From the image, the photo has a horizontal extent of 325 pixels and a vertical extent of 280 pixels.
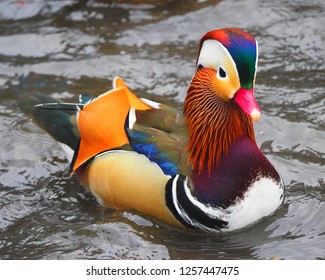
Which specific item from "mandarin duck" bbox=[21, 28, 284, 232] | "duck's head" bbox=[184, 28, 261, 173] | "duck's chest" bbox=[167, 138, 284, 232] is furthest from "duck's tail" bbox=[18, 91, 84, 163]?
"duck's chest" bbox=[167, 138, 284, 232]

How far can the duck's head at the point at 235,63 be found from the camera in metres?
4.66

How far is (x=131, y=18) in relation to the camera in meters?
8.27

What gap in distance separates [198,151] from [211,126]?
189 mm

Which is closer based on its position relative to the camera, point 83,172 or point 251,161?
point 251,161

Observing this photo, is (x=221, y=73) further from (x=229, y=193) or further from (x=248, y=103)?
(x=229, y=193)

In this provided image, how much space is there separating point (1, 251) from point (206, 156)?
4.68 ft

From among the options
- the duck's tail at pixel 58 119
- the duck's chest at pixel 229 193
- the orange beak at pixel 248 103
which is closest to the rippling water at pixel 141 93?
the duck's chest at pixel 229 193

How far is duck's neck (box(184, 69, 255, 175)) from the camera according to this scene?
16.6 ft

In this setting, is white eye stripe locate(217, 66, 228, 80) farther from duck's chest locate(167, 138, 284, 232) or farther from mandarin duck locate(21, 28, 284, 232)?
duck's chest locate(167, 138, 284, 232)

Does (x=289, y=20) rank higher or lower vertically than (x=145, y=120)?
lower

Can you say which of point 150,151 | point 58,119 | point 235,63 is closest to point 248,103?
point 235,63
